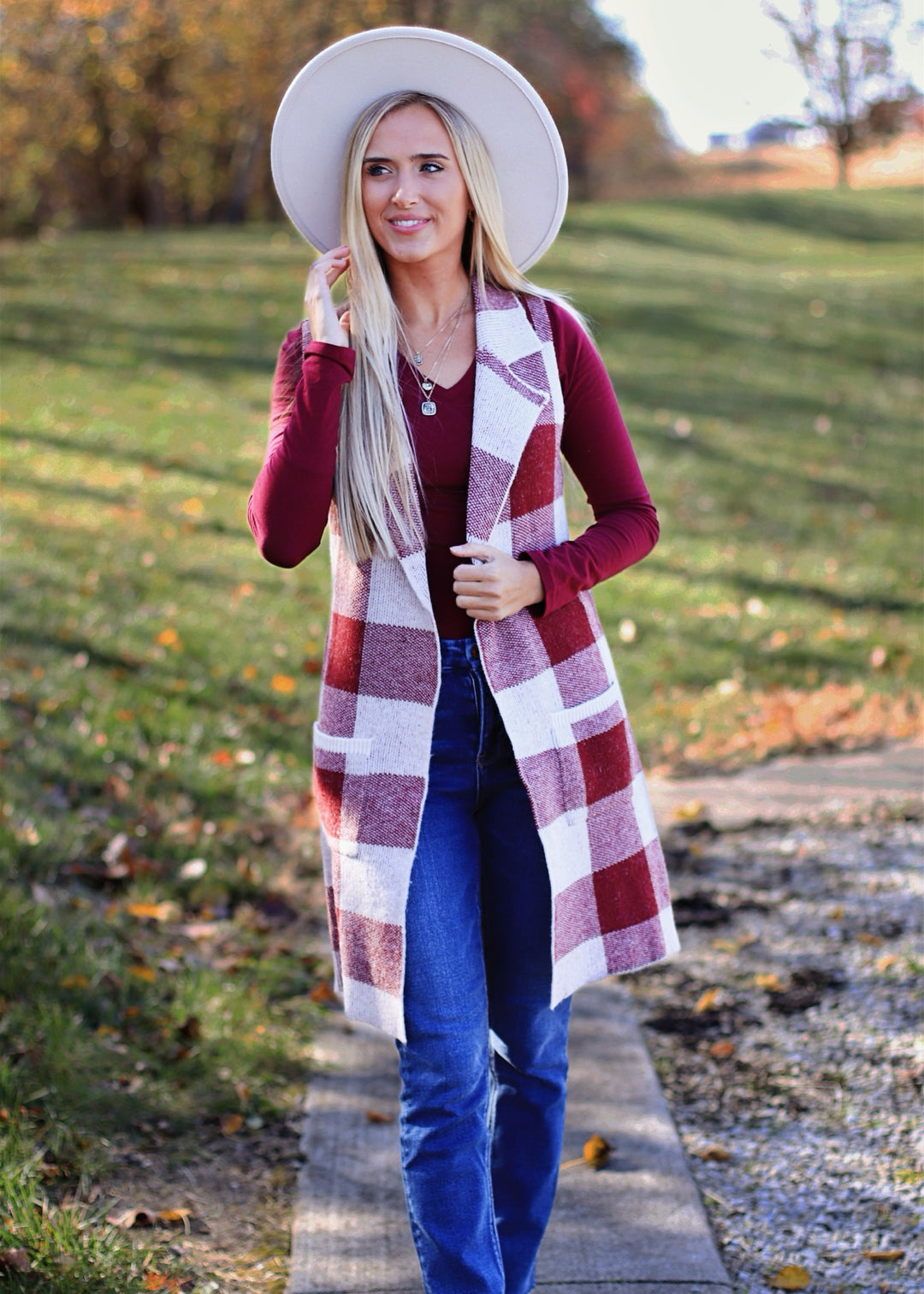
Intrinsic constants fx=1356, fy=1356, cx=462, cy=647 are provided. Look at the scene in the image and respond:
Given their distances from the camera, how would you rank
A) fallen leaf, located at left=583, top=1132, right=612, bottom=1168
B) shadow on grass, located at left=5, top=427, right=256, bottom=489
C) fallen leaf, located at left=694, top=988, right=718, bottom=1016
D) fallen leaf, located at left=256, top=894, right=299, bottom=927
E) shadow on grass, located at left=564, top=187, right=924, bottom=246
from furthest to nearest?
shadow on grass, located at left=564, top=187, right=924, bottom=246 → shadow on grass, located at left=5, top=427, right=256, bottom=489 → fallen leaf, located at left=256, top=894, right=299, bottom=927 → fallen leaf, located at left=694, top=988, right=718, bottom=1016 → fallen leaf, located at left=583, top=1132, right=612, bottom=1168

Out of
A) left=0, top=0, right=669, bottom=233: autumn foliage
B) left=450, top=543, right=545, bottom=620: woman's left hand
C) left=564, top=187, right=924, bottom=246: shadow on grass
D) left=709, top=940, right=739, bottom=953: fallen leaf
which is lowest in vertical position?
left=709, top=940, right=739, bottom=953: fallen leaf

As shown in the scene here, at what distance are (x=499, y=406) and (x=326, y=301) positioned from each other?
338 mm

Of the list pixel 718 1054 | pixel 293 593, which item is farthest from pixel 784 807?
pixel 293 593

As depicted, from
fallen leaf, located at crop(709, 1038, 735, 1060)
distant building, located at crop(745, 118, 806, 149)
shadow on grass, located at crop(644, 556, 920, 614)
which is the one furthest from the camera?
distant building, located at crop(745, 118, 806, 149)

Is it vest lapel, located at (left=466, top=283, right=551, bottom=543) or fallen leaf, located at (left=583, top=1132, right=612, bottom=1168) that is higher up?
vest lapel, located at (left=466, top=283, right=551, bottom=543)

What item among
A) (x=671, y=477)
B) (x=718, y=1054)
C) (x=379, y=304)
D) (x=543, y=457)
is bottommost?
(x=718, y=1054)

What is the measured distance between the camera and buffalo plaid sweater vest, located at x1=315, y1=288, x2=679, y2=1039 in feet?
7.43

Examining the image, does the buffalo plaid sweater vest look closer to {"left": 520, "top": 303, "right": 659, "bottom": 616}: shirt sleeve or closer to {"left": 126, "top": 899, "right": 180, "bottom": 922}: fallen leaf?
{"left": 520, "top": 303, "right": 659, "bottom": 616}: shirt sleeve

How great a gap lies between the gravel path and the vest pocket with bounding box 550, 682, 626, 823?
1133 mm

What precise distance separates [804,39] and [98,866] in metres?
41.0

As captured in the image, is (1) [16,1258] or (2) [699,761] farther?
(2) [699,761]

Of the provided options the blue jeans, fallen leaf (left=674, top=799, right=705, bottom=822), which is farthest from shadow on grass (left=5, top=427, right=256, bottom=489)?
the blue jeans

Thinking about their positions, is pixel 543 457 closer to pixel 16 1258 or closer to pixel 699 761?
pixel 16 1258

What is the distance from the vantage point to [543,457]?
2.38 metres
